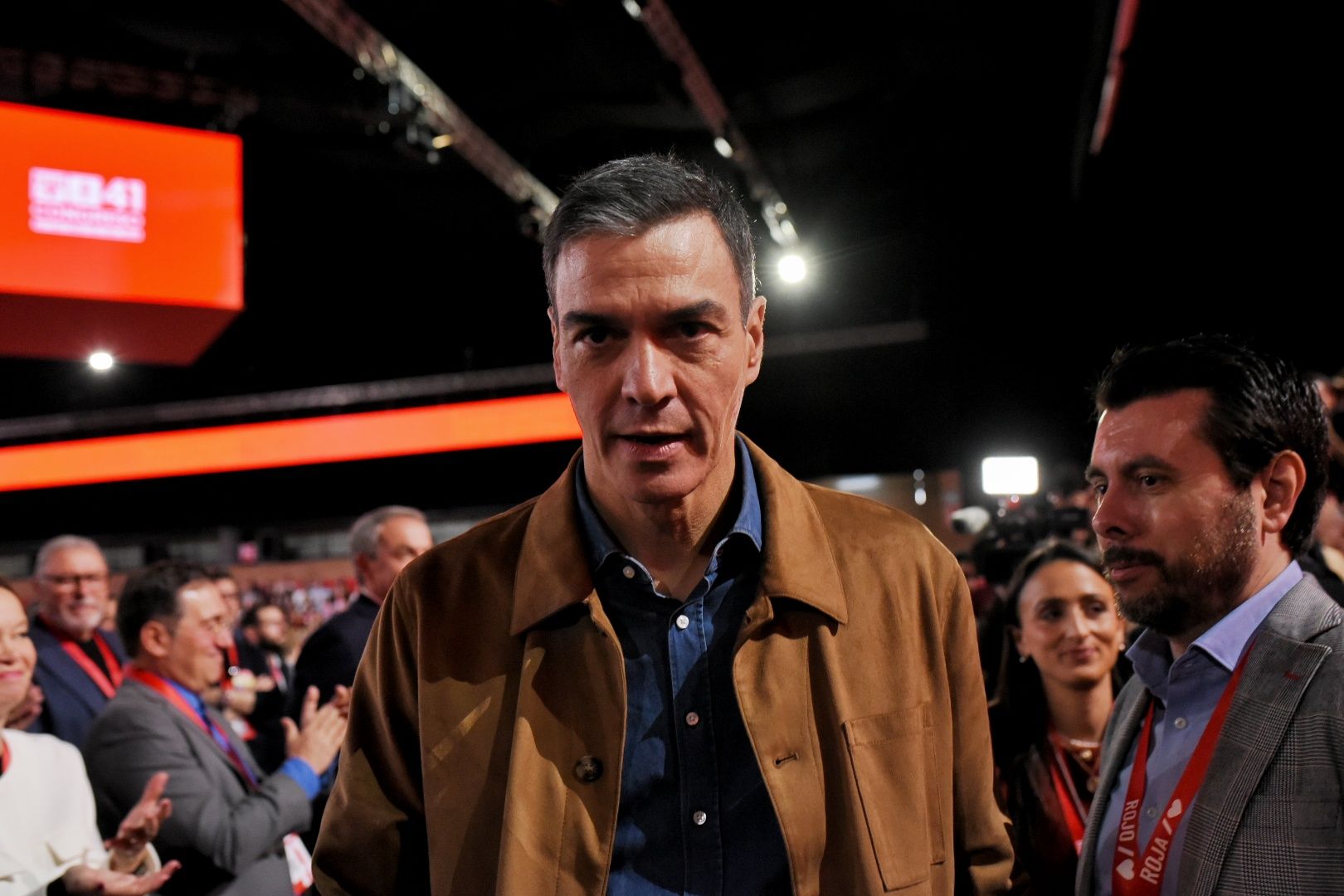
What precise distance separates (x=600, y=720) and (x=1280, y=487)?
3.63ft

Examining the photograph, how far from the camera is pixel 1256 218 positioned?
636 cm

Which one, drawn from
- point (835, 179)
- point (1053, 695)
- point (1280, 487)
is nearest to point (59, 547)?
point (1053, 695)

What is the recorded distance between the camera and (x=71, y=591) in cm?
436

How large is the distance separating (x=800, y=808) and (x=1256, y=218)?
635 cm

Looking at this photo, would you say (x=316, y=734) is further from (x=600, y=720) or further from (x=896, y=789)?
(x=896, y=789)

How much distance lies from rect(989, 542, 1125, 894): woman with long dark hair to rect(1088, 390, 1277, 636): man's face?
812mm

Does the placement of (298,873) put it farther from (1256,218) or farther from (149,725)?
(1256,218)

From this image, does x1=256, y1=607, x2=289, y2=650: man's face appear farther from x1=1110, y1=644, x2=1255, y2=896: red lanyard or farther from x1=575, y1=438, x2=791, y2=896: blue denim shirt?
x1=1110, y1=644, x2=1255, y2=896: red lanyard

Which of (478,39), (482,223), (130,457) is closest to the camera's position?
(478,39)

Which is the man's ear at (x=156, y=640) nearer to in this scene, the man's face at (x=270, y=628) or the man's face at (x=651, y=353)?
the man's face at (x=651, y=353)

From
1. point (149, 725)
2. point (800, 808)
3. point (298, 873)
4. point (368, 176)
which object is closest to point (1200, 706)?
point (800, 808)

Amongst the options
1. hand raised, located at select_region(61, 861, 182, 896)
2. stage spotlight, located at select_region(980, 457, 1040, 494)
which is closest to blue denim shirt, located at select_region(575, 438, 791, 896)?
hand raised, located at select_region(61, 861, 182, 896)

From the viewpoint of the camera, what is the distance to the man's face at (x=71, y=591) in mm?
4332

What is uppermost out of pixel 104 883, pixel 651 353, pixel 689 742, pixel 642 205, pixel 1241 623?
pixel 642 205
